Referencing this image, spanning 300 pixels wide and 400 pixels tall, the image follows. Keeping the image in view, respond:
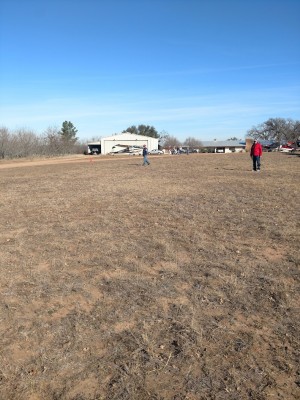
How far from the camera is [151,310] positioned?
13.7 feet

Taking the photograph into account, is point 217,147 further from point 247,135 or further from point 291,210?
point 291,210

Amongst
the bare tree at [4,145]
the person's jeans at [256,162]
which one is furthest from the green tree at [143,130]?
the person's jeans at [256,162]

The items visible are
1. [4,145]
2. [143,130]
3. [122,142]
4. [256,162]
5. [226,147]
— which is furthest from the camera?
[143,130]

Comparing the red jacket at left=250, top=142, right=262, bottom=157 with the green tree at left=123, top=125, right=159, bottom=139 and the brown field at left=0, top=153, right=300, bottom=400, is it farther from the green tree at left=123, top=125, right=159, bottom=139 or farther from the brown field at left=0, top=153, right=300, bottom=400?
the green tree at left=123, top=125, right=159, bottom=139

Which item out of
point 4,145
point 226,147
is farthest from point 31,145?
point 226,147

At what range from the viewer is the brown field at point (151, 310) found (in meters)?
2.98

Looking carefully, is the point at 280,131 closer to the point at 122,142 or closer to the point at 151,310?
the point at 122,142

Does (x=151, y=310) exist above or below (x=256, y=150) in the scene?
below

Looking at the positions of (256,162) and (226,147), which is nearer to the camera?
(256,162)

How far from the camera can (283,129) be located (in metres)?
120

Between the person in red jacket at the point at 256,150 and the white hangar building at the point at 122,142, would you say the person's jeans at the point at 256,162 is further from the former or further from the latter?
the white hangar building at the point at 122,142

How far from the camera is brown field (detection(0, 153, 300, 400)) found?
2.98 m

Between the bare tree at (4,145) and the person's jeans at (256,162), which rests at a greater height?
A: the bare tree at (4,145)

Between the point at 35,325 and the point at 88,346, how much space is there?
0.78 m
